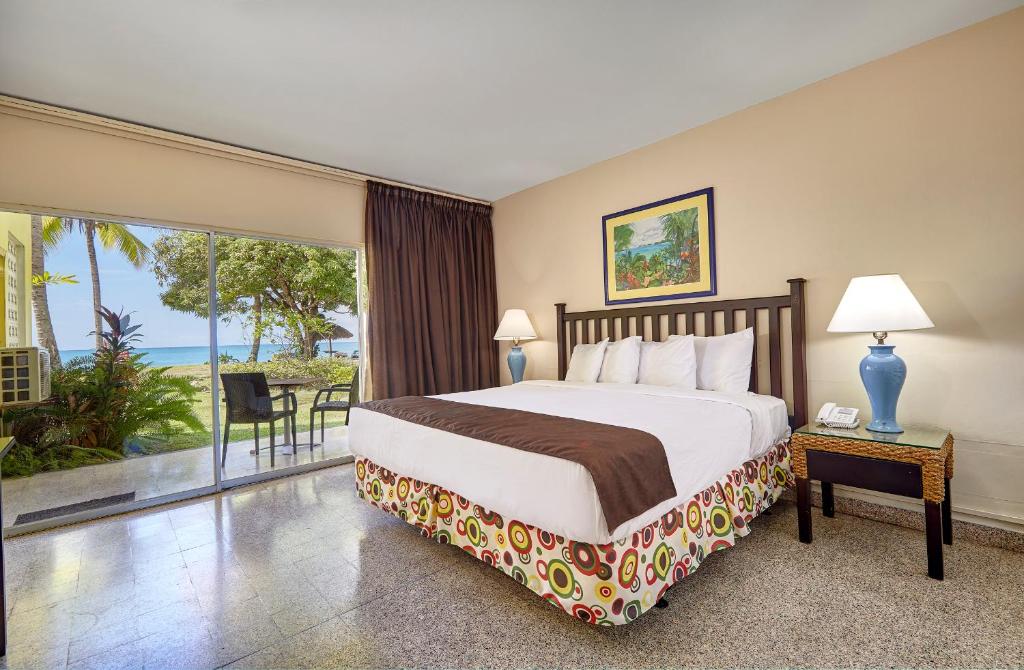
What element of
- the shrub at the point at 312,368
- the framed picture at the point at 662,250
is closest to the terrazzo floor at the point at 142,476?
the shrub at the point at 312,368

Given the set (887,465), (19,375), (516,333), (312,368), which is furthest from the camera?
(516,333)

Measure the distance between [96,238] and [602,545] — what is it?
149 inches

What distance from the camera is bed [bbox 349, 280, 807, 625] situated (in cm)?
160

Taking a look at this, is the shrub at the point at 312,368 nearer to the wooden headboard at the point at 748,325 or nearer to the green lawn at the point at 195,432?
the green lawn at the point at 195,432

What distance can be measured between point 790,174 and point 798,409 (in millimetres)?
1492

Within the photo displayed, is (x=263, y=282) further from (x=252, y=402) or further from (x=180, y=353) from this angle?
(x=252, y=402)

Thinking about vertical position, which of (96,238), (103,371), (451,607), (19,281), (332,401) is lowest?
(451,607)

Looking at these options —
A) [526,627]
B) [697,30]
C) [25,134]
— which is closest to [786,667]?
[526,627]

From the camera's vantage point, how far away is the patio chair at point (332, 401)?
4.21 meters

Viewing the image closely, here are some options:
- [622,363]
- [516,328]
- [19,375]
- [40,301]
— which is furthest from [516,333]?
[40,301]

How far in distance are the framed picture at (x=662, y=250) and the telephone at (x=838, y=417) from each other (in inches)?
45.7

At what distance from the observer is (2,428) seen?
2.86 meters

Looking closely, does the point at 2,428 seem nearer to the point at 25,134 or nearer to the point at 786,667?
the point at 25,134

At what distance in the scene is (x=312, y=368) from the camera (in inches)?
169
